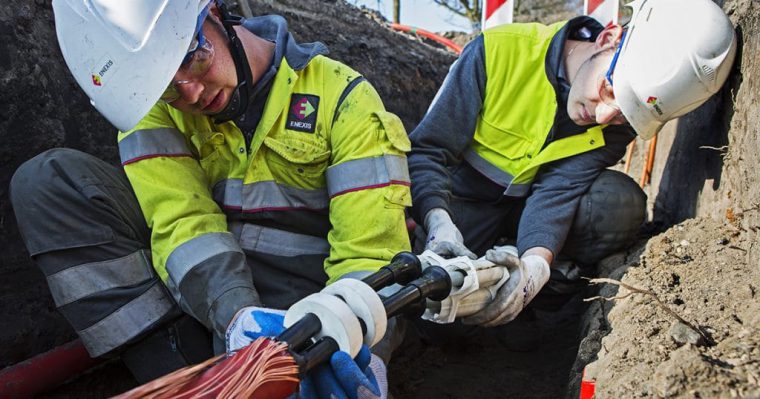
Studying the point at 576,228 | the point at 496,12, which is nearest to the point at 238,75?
the point at 576,228

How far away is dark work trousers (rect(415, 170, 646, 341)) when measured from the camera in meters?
2.41

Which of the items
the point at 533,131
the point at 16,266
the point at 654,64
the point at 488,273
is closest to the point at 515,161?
the point at 533,131

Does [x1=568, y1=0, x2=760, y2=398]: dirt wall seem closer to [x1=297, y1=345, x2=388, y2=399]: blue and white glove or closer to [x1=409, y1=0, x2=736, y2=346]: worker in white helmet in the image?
[x1=409, y1=0, x2=736, y2=346]: worker in white helmet

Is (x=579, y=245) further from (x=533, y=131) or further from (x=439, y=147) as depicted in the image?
(x=439, y=147)

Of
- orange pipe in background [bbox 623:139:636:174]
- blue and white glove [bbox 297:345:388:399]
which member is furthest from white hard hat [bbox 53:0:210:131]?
orange pipe in background [bbox 623:139:636:174]

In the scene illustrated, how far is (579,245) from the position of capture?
2551 mm

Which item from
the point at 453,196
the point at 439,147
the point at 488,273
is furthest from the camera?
the point at 453,196

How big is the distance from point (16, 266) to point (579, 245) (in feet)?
7.33

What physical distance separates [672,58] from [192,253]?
1691 mm

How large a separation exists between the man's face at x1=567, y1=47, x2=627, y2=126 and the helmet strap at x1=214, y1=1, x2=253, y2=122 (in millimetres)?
1266

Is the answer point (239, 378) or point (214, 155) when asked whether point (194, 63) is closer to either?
point (214, 155)

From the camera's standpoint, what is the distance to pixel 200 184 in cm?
188

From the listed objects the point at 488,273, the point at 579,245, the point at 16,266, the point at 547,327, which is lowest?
the point at 547,327

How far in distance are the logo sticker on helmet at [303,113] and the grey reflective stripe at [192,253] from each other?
0.44 meters
